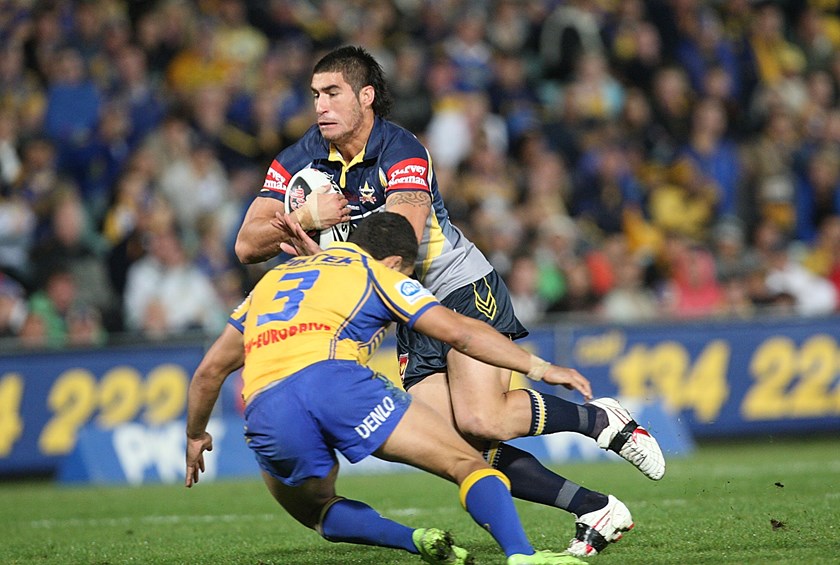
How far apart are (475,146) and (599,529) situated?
34.4 ft

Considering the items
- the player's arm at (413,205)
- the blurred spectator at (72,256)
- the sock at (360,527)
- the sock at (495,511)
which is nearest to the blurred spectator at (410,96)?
the blurred spectator at (72,256)

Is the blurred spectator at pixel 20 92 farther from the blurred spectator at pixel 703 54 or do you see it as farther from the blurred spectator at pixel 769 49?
the blurred spectator at pixel 769 49

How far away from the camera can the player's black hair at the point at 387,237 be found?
238 inches

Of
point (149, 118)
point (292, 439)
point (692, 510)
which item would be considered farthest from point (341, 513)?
point (149, 118)

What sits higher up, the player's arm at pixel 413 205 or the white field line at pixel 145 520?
the player's arm at pixel 413 205

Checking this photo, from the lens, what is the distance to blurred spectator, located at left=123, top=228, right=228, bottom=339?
14.0m

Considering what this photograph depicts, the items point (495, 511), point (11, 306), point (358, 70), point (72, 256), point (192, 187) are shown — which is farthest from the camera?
point (192, 187)

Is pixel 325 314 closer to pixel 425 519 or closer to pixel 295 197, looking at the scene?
pixel 295 197

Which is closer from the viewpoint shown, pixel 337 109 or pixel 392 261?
pixel 392 261

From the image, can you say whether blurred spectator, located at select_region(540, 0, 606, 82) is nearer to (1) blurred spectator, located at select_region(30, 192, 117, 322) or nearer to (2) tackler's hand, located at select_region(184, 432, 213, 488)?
(1) blurred spectator, located at select_region(30, 192, 117, 322)

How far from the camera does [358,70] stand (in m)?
7.13

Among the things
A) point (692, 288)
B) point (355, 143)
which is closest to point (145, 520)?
point (355, 143)

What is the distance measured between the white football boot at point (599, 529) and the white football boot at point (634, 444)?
0.25 meters

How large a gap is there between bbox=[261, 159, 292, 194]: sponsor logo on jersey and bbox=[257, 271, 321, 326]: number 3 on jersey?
126cm
